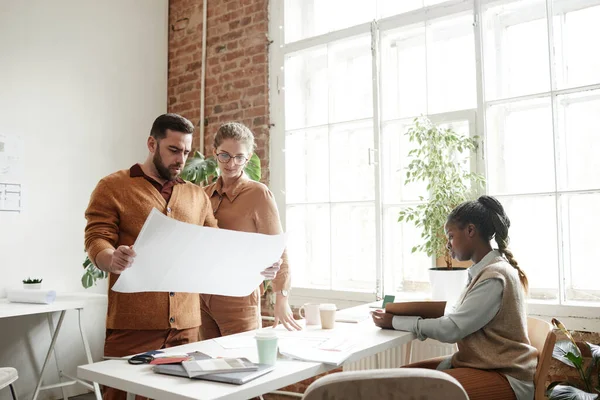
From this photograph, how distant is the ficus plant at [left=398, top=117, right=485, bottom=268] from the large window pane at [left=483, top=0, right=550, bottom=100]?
0.38 m

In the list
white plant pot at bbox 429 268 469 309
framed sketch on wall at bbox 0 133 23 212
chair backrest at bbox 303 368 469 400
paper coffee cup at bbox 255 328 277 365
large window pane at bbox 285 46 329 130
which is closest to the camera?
chair backrest at bbox 303 368 469 400

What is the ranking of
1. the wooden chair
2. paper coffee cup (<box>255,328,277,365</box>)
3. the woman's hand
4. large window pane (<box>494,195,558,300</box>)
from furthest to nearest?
large window pane (<box>494,195,558,300</box>)
the wooden chair
the woman's hand
paper coffee cup (<box>255,328,277,365</box>)

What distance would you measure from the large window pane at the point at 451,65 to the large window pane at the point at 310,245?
3.55 feet

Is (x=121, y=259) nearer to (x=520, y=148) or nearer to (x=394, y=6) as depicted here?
(x=520, y=148)

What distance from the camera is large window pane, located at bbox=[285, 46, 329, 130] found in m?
3.91

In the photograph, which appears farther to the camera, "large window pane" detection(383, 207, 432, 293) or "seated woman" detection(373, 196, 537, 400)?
"large window pane" detection(383, 207, 432, 293)

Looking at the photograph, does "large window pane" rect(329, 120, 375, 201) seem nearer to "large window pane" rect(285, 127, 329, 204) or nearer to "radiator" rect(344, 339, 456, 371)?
"large window pane" rect(285, 127, 329, 204)

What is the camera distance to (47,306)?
125 inches

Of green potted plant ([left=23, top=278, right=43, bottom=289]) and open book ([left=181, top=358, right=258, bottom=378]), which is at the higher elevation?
green potted plant ([left=23, top=278, right=43, bottom=289])

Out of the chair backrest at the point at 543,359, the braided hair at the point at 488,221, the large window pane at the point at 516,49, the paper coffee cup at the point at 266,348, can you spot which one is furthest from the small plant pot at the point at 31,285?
the large window pane at the point at 516,49

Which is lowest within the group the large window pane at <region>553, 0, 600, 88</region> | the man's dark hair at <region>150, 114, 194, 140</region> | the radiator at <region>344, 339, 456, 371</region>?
the radiator at <region>344, 339, 456, 371</region>

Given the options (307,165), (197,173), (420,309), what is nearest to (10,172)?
(197,173)

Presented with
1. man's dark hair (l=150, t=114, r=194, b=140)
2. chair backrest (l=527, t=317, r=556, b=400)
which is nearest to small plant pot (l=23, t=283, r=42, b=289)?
man's dark hair (l=150, t=114, r=194, b=140)

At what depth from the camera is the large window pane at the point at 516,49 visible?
2.97 metres
